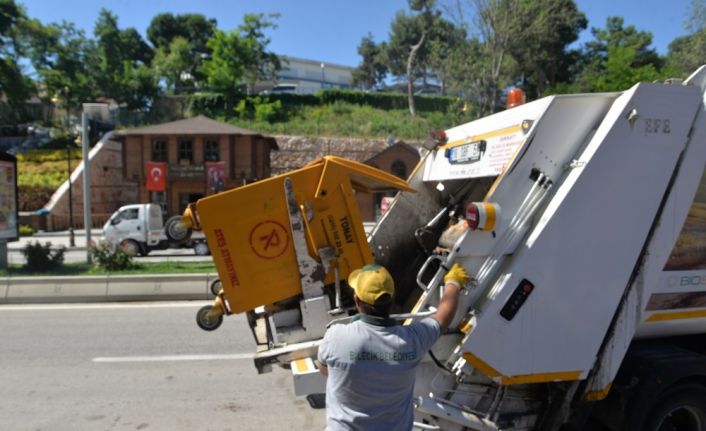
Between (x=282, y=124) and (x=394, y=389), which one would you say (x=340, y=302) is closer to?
(x=394, y=389)

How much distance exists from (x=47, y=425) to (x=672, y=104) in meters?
5.61

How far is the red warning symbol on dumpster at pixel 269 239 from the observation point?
3.48m

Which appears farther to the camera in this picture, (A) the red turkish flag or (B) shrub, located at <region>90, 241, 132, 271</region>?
(A) the red turkish flag

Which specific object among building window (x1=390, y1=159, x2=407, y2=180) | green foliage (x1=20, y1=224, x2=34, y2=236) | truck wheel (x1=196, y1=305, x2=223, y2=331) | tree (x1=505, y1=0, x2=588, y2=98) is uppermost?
tree (x1=505, y1=0, x2=588, y2=98)

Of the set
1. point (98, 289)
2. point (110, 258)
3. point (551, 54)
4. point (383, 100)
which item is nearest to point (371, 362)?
point (98, 289)

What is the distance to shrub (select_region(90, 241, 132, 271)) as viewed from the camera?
38.5 feet

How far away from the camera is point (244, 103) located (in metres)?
47.6

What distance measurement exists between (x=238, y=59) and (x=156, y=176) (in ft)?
71.8

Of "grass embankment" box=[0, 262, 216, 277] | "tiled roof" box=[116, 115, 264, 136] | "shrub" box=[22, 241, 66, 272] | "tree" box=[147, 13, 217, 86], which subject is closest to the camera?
"grass embankment" box=[0, 262, 216, 277]

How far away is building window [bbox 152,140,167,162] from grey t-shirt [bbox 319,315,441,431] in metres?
33.2

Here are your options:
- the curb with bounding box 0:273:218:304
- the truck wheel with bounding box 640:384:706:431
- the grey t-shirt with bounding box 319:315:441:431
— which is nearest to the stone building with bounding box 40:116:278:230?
the curb with bounding box 0:273:218:304

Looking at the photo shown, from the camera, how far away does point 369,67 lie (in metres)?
79.6

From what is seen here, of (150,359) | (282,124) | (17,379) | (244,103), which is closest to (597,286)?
(150,359)

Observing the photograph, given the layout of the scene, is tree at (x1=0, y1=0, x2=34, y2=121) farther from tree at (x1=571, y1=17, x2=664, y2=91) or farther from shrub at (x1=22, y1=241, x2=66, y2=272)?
tree at (x1=571, y1=17, x2=664, y2=91)
